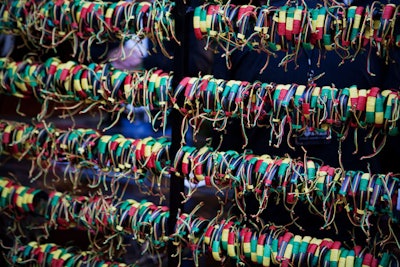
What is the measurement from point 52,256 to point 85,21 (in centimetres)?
102

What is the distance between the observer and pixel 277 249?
2.61 meters

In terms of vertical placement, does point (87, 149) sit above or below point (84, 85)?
below

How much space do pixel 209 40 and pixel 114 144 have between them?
0.57 m

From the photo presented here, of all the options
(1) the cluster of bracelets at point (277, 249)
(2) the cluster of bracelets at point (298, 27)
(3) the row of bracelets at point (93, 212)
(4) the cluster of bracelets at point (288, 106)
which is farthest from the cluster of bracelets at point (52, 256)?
(2) the cluster of bracelets at point (298, 27)

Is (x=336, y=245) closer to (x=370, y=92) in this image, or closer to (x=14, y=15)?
(x=370, y=92)

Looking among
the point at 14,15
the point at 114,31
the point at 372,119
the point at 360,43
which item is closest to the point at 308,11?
the point at 360,43

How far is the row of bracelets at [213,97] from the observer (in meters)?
2.44

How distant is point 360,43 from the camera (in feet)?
7.93

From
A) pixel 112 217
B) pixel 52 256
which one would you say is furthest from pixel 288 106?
pixel 52 256

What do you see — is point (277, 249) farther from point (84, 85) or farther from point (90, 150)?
point (84, 85)

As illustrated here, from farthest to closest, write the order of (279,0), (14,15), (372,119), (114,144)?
1. (14,15)
2. (114,144)
3. (279,0)
4. (372,119)

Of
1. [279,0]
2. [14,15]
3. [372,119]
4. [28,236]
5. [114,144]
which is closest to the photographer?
[372,119]

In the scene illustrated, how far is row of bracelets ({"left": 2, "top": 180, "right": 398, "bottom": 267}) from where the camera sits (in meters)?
2.51

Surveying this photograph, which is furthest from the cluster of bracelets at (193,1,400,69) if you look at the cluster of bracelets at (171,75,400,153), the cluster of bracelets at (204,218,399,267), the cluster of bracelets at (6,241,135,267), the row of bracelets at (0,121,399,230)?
the cluster of bracelets at (6,241,135,267)
